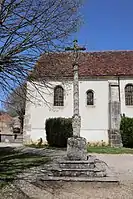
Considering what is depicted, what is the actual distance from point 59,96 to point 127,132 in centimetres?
Result: 671

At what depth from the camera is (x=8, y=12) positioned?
7168 mm

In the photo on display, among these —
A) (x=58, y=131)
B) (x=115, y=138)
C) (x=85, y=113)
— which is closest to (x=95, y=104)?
(x=85, y=113)

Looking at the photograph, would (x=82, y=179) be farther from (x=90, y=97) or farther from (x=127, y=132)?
(x=90, y=97)

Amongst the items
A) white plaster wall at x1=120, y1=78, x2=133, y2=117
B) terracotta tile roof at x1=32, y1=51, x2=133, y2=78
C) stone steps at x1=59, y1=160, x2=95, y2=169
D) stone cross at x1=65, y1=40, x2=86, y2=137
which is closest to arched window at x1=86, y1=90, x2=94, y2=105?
terracotta tile roof at x1=32, y1=51, x2=133, y2=78

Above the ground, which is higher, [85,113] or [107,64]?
[107,64]

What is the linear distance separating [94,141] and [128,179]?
1484 cm

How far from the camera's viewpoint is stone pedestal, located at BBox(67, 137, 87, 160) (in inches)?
343

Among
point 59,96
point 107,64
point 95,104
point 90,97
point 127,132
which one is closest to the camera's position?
point 127,132

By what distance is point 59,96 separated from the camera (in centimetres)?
2330

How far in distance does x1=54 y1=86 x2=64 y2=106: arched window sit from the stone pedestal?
46.6 ft

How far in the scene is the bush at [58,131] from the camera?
65.3 ft

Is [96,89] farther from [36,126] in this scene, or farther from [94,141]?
[36,126]

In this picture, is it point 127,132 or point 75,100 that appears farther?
point 127,132

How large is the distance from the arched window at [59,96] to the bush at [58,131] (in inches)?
98.6
